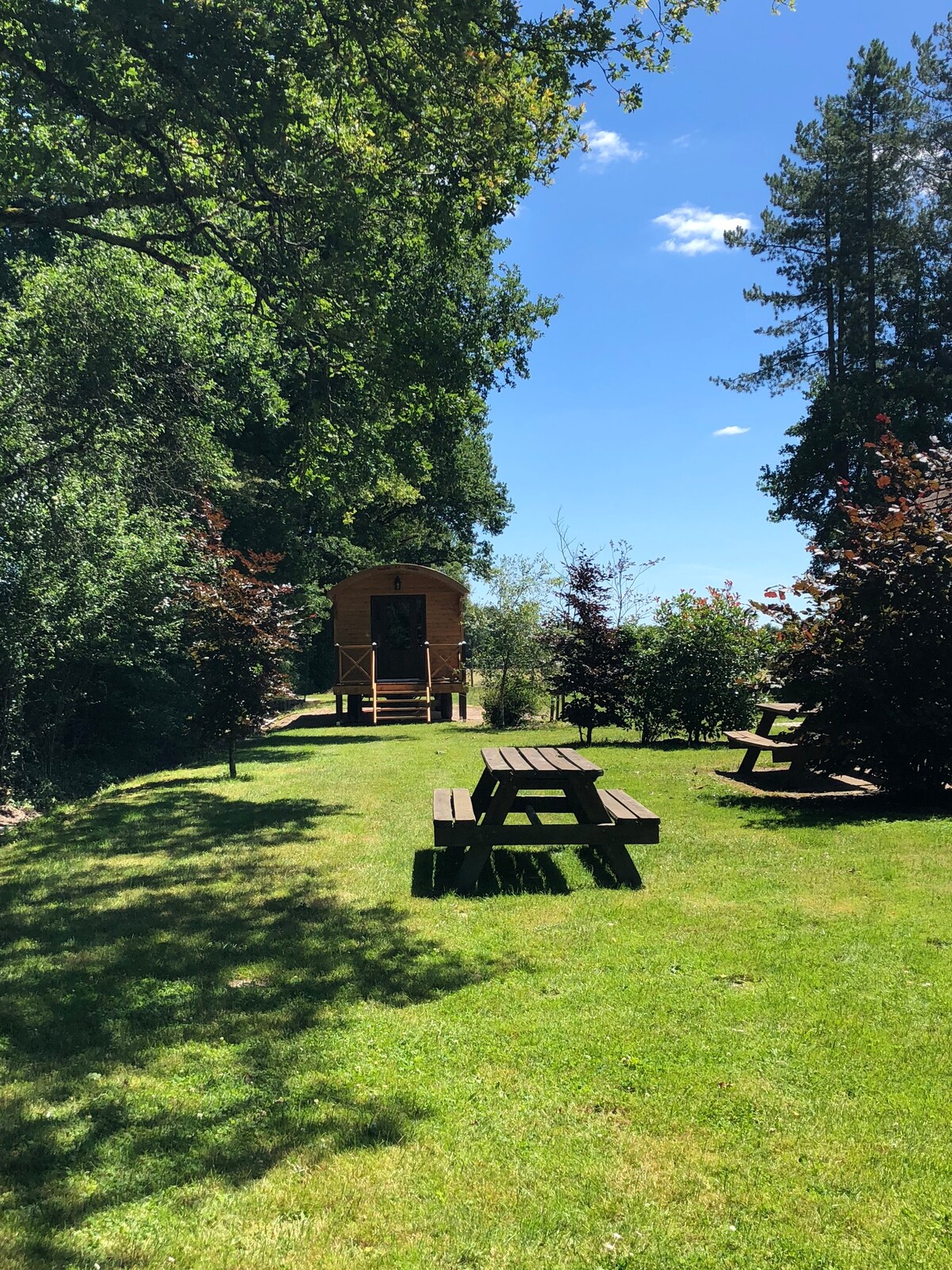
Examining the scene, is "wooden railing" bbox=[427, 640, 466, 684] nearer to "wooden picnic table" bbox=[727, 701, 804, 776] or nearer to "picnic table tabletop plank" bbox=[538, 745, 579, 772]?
"wooden picnic table" bbox=[727, 701, 804, 776]

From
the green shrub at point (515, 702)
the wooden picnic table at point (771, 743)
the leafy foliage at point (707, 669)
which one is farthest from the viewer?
the green shrub at point (515, 702)

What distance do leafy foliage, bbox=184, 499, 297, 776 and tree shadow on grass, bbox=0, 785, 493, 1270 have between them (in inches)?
171

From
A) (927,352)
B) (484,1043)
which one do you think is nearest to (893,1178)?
(484,1043)

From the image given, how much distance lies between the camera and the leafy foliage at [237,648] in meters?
11.1

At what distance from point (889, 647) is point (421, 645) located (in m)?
15.1

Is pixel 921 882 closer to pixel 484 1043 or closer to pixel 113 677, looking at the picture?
pixel 484 1043

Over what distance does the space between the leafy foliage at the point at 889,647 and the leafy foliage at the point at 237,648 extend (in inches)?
256

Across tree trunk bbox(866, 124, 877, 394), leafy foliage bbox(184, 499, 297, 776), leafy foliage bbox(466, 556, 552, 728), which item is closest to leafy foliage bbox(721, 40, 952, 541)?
tree trunk bbox(866, 124, 877, 394)

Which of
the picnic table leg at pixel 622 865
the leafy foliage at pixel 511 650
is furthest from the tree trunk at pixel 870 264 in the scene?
the picnic table leg at pixel 622 865

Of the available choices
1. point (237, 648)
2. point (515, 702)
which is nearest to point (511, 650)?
point (515, 702)

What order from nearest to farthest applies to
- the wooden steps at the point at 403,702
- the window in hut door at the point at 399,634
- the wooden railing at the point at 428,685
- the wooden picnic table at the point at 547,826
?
the wooden picnic table at the point at 547,826 < the wooden railing at the point at 428,685 < the wooden steps at the point at 403,702 < the window in hut door at the point at 399,634

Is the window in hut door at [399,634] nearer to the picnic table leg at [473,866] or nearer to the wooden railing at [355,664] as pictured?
the wooden railing at [355,664]

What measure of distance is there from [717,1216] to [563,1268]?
49 cm

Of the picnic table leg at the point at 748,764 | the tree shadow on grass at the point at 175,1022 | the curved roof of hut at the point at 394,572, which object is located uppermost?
the curved roof of hut at the point at 394,572
